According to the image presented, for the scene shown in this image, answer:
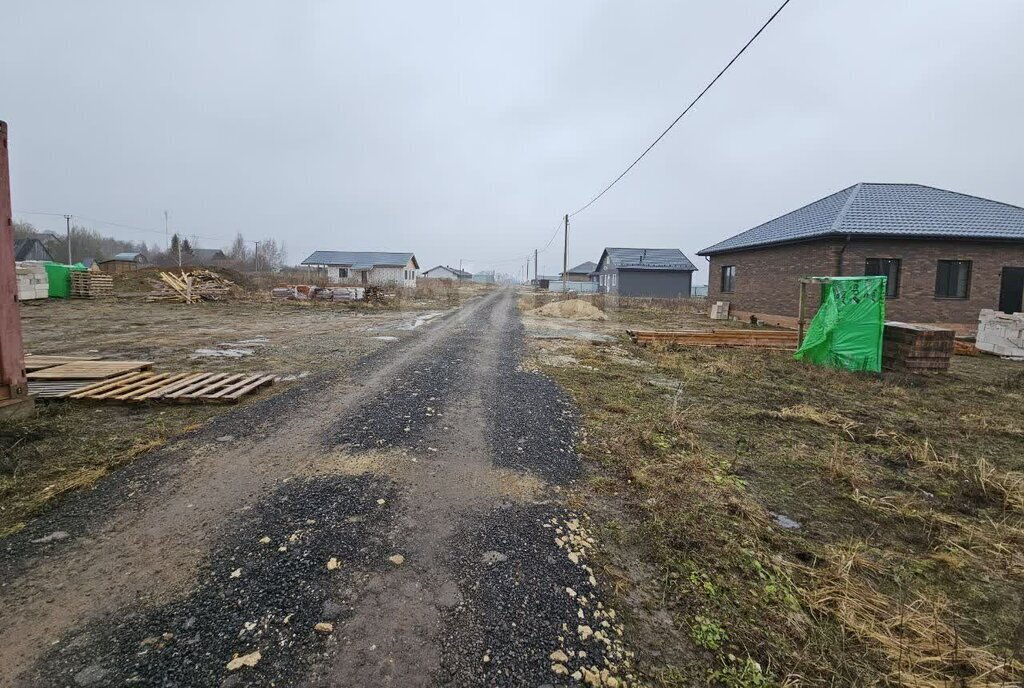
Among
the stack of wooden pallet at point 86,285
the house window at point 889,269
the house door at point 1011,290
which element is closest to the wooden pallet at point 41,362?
the house window at point 889,269

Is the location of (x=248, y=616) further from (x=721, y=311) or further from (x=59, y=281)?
(x=59, y=281)

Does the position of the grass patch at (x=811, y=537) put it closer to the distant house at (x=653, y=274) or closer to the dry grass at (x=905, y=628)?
the dry grass at (x=905, y=628)

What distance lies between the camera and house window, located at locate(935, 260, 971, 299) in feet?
55.7

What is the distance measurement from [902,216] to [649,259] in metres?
26.6

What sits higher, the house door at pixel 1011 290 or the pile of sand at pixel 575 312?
the house door at pixel 1011 290

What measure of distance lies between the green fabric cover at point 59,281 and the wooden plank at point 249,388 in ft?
93.1

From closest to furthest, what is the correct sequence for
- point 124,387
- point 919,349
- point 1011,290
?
point 124,387
point 919,349
point 1011,290

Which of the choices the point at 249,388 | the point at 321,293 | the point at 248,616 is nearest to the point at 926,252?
the point at 249,388

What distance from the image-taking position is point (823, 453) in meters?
5.14

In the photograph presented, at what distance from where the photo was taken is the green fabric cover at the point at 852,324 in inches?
373

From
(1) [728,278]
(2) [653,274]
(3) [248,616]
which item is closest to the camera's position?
(3) [248,616]

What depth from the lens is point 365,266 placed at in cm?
6228

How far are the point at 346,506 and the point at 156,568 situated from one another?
1.14 m

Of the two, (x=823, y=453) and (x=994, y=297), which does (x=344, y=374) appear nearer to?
(x=823, y=453)
